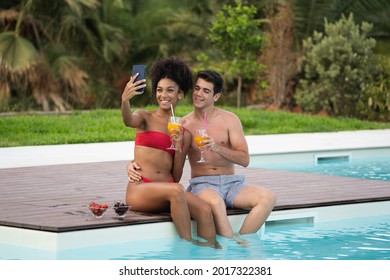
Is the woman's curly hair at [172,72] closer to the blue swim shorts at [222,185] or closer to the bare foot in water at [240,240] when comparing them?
the blue swim shorts at [222,185]

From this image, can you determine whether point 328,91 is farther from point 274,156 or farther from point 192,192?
point 192,192

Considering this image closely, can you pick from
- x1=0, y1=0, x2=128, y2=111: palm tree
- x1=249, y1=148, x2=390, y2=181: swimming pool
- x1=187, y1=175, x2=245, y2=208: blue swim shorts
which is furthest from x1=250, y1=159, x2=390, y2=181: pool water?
x1=0, y1=0, x2=128, y2=111: palm tree

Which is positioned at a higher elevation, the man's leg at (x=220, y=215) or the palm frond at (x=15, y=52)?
the palm frond at (x=15, y=52)

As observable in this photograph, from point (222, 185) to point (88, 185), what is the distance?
7.34ft

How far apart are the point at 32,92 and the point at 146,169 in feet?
51.3

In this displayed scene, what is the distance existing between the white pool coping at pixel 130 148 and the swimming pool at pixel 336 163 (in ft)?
0.28

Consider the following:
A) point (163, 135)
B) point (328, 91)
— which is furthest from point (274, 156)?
point (328, 91)

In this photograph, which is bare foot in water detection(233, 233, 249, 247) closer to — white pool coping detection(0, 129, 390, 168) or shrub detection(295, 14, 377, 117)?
white pool coping detection(0, 129, 390, 168)

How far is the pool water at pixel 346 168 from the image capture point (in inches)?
516

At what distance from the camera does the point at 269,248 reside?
8.03 meters

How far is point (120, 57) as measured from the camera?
82.3 feet

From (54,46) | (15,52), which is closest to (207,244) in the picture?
(15,52)

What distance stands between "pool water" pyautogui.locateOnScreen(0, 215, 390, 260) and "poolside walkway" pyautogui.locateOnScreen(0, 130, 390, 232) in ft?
0.61

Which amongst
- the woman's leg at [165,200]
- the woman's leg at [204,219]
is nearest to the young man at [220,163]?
the woman's leg at [204,219]
